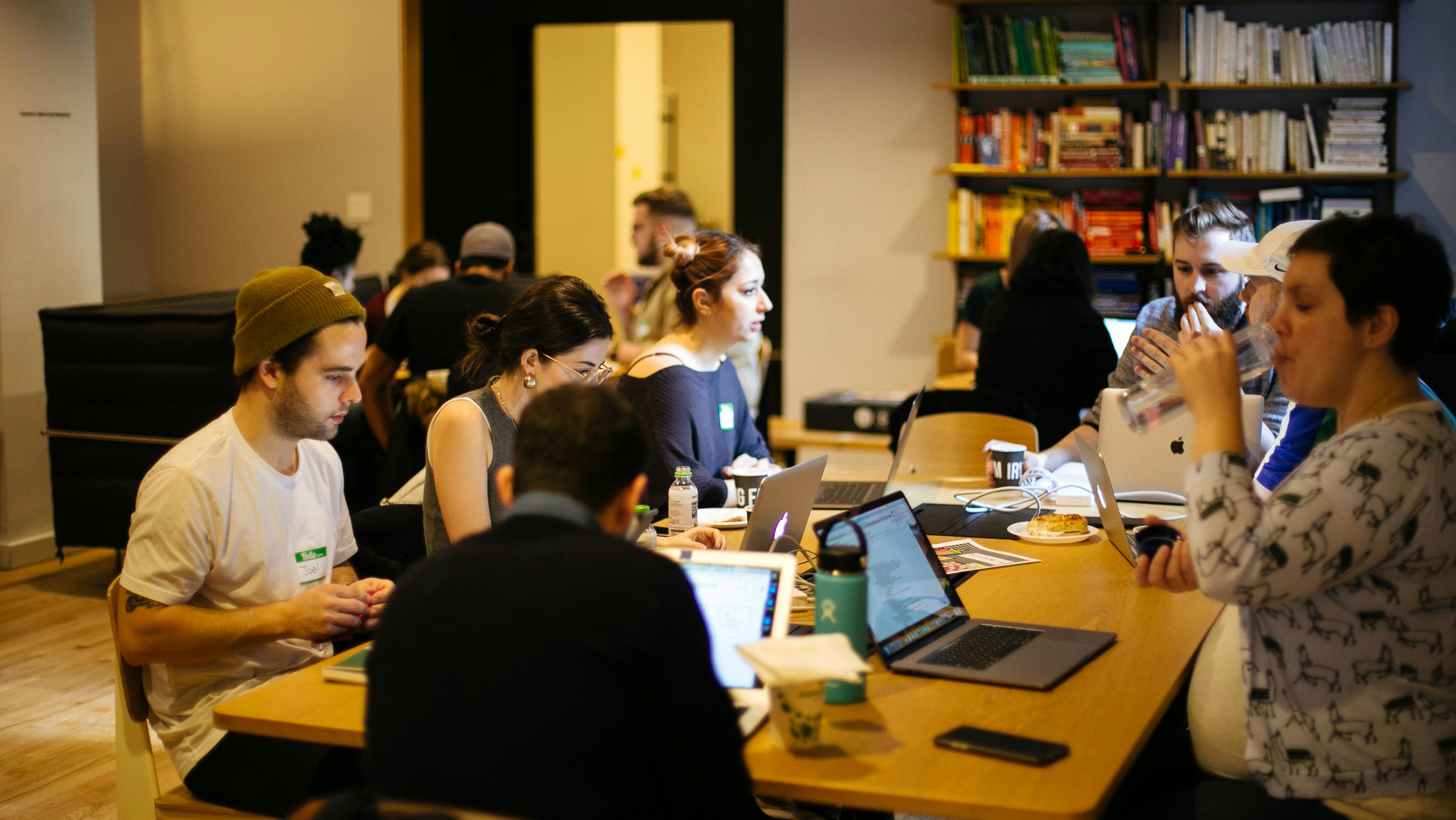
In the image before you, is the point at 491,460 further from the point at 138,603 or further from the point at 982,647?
the point at 982,647

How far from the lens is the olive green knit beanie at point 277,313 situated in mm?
2070

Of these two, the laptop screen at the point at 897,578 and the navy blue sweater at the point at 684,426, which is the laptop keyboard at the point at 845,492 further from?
the laptop screen at the point at 897,578

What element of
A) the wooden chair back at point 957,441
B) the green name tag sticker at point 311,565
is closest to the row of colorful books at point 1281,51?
the wooden chair back at point 957,441

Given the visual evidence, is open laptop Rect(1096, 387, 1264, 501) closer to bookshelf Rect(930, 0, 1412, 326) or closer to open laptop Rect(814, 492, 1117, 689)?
open laptop Rect(814, 492, 1117, 689)

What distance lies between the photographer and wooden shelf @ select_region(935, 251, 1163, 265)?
5805 mm

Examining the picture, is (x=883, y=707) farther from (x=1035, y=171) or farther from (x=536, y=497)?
(x=1035, y=171)

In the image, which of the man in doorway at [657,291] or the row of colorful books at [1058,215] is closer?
the man in doorway at [657,291]

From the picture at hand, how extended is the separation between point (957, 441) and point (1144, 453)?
0.74 metres

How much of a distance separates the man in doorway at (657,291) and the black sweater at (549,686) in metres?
3.16

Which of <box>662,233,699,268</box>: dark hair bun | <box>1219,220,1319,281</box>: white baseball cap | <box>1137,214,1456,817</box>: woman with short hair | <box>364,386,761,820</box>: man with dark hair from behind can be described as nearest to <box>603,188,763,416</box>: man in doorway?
<box>662,233,699,268</box>: dark hair bun

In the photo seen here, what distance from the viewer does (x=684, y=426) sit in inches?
120

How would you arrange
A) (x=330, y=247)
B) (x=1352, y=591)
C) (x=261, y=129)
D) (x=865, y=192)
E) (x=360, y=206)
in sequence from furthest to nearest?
(x=261, y=129)
(x=360, y=206)
(x=865, y=192)
(x=330, y=247)
(x=1352, y=591)

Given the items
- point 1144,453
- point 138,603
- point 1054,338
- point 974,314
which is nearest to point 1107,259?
point 974,314

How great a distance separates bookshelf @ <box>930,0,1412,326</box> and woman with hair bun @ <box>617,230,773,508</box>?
9.66ft
